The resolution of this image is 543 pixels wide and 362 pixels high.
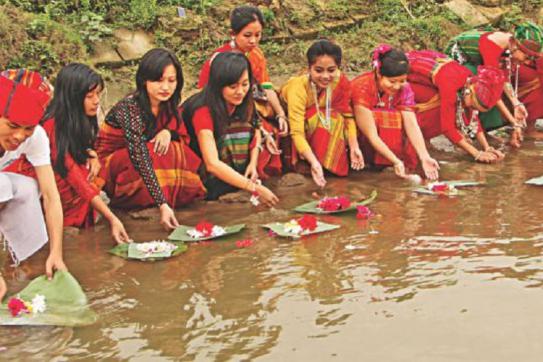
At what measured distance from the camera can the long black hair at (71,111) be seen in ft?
13.2

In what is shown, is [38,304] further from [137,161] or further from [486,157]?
[486,157]

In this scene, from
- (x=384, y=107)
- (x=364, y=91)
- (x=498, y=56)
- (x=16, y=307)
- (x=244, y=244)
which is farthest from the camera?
(x=498, y=56)

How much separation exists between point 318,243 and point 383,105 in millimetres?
1927

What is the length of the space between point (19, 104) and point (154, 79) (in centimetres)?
127

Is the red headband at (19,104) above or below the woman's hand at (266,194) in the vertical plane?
above

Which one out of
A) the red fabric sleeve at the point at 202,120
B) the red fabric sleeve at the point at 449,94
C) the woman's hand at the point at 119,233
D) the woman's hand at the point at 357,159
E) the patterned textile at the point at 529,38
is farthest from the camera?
the patterned textile at the point at 529,38

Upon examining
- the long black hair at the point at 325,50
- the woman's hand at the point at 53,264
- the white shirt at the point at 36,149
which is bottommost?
the woman's hand at the point at 53,264

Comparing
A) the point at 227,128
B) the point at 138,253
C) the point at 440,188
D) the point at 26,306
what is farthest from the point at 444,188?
the point at 26,306

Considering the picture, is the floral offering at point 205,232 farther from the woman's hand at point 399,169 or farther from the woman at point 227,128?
the woman's hand at point 399,169

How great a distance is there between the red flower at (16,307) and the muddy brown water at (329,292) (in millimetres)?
91

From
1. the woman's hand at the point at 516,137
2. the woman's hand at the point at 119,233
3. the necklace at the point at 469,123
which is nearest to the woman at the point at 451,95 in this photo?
the necklace at the point at 469,123

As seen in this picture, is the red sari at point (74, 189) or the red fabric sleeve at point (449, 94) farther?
the red fabric sleeve at point (449, 94)

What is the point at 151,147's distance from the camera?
446cm

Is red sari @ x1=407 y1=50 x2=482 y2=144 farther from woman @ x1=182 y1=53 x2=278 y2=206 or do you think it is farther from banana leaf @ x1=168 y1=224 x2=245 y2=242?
banana leaf @ x1=168 y1=224 x2=245 y2=242
